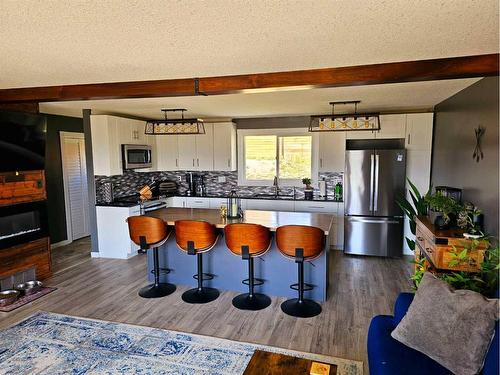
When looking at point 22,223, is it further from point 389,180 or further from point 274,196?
point 389,180

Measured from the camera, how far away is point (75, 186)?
21.3 ft

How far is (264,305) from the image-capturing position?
12.2ft

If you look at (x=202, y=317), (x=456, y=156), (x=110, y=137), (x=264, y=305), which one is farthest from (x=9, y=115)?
(x=456, y=156)

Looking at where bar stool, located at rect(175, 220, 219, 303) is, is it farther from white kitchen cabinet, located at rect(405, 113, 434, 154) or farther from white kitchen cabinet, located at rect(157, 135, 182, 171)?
white kitchen cabinet, located at rect(405, 113, 434, 154)

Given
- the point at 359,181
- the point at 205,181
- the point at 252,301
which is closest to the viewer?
the point at 252,301

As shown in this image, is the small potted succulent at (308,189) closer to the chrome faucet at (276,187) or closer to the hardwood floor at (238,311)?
the chrome faucet at (276,187)

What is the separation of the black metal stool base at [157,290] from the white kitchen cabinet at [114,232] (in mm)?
1389

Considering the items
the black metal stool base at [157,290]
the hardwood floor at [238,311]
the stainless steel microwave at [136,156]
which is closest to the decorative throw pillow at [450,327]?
the hardwood floor at [238,311]

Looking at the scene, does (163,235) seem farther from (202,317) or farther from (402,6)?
(402,6)

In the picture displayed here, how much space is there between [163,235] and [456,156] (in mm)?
3562

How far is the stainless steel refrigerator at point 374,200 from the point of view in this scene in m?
5.24

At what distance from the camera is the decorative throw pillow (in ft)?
6.04

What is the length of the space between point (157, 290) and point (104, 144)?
253 cm

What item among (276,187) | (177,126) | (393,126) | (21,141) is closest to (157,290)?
(177,126)
